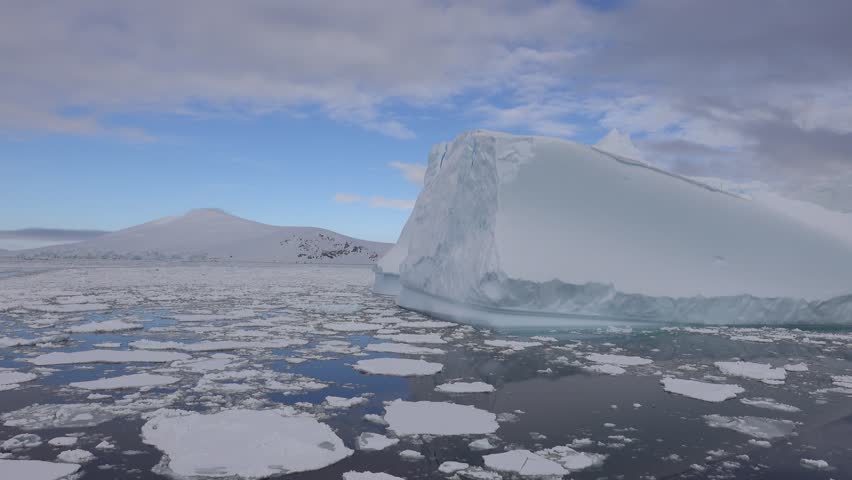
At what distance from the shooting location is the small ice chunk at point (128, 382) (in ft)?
14.7

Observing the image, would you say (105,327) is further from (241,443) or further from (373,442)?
(373,442)

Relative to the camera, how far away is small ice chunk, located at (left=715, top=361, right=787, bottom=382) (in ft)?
17.4

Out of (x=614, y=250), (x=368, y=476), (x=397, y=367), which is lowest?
(x=368, y=476)

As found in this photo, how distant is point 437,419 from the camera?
3771 millimetres

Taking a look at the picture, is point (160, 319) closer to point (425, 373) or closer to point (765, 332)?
point (425, 373)

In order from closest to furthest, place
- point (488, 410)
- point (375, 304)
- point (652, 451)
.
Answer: point (652, 451), point (488, 410), point (375, 304)

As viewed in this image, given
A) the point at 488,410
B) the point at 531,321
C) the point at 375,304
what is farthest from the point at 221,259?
the point at 488,410

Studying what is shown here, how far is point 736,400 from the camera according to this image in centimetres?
448

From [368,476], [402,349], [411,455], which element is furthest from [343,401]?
[402,349]

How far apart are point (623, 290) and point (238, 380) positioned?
6113mm

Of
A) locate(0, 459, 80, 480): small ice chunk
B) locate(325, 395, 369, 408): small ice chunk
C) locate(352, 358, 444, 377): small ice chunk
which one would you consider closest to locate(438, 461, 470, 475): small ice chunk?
locate(325, 395, 369, 408): small ice chunk

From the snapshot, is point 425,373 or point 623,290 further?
point 623,290

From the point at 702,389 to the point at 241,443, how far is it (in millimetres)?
3837

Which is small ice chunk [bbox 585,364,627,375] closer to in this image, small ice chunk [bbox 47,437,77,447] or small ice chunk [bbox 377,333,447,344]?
small ice chunk [bbox 377,333,447,344]
